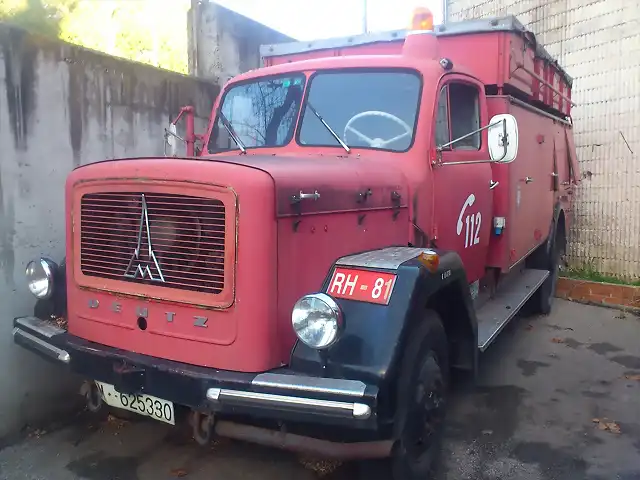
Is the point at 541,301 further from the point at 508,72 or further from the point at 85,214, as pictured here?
the point at 85,214

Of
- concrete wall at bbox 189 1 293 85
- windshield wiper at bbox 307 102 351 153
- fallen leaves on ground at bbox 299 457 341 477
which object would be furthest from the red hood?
concrete wall at bbox 189 1 293 85

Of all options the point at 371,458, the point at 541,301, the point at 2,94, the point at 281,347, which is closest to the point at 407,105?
the point at 281,347

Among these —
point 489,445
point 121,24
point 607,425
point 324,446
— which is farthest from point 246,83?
point 121,24

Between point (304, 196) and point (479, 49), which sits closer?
point (304, 196)

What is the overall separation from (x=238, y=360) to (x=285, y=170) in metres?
0.89

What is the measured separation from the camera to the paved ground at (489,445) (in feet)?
11.6

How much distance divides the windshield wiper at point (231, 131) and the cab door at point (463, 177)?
3.98ft

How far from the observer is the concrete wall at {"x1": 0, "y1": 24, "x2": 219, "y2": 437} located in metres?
3.87

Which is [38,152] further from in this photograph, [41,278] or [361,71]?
[361,71]

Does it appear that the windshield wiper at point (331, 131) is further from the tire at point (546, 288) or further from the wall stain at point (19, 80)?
the tire at point (546, 288)

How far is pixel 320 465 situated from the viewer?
140 inches

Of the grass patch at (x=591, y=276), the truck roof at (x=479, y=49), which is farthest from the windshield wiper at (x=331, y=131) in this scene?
the grass patch at (x=591, y=276)

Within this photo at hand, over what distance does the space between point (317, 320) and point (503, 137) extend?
1.70m

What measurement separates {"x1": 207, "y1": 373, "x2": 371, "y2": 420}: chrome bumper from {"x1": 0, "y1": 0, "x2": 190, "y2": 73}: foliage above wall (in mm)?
11383
